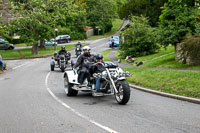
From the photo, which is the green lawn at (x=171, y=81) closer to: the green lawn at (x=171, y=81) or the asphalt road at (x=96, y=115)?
the green lawn at (x=171, y=81)

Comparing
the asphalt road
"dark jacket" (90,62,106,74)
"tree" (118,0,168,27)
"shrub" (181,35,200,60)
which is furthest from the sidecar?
"tree" (118,0,168,27)

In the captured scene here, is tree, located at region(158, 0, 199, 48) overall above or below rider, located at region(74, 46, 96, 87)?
above

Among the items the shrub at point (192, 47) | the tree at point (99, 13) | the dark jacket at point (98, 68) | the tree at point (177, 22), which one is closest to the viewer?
the dark jacket at point (98, 68)

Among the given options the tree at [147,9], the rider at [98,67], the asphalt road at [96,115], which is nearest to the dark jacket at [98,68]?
the rider at [98,67]

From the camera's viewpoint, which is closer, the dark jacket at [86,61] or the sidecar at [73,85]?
the sidecar at [73,85]

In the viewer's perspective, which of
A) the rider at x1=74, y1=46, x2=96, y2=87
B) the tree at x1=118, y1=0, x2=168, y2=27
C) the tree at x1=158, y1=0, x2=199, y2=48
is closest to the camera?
the rider at x1=74, y1=46, x2=96, y2=87

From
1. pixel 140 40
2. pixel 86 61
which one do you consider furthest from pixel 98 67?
pixel 140 40

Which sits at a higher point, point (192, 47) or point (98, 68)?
point (192, 47)

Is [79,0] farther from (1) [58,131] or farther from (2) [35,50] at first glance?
(1) [58,131]

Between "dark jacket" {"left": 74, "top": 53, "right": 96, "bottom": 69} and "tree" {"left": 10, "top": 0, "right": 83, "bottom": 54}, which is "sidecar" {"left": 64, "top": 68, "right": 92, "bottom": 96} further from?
"tree" {"left": 10, "top": 0, "right": 83, "bottom": 54}

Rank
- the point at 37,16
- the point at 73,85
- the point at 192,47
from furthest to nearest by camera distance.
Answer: the point at 37,16, the point at 192,47, the point at 73,85

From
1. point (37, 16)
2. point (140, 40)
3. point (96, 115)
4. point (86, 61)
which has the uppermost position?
point (37, 16)

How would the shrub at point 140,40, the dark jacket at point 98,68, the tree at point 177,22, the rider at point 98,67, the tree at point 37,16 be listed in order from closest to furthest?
the rider at point 98,67, the dark jacket at point 98,68, the tree at point 177,22, the shrub at point 140,40, the tree at point 37,16

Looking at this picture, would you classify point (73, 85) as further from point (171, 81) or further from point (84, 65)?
point (171, 81)
